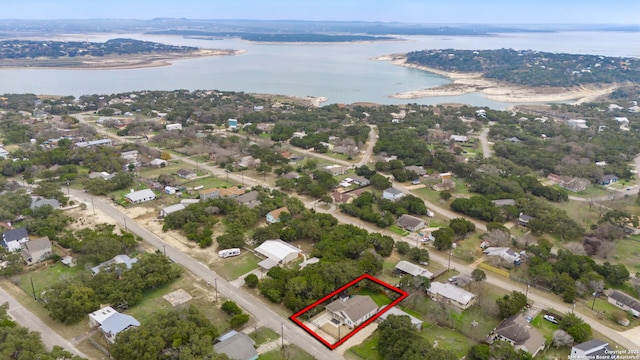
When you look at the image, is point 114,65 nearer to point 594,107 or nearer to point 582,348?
point 594,107

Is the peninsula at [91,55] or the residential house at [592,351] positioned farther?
the peninsula at [91,55]

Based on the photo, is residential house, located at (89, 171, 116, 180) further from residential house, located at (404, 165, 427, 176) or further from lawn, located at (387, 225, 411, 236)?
residential house, located at (404, 165, 427, 176)

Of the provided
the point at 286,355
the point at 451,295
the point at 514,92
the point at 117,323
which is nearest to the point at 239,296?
the point at 286,355

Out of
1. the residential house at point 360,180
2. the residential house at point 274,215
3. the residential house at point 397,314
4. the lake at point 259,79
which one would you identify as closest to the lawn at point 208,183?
the residential house at point 274,215

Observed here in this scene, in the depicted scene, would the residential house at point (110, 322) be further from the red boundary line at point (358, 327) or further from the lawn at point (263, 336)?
the red boundary line at point (358, 327)

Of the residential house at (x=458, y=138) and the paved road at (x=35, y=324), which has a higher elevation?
the residential house at (x=458, y=138)

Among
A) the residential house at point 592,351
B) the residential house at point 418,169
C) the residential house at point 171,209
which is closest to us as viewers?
the residential house at point 592,351

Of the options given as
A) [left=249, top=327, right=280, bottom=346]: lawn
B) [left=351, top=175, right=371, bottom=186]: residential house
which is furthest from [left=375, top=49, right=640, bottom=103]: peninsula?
[left=249, top=327, right=280, bottom=346]: lawn

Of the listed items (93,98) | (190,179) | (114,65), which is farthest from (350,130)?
(114,65)
